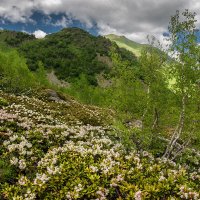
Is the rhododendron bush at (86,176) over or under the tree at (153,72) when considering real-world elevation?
under

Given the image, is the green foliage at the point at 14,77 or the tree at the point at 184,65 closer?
the tree at the point at 184,65

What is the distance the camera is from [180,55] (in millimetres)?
18203

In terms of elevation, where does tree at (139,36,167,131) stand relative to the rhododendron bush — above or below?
above

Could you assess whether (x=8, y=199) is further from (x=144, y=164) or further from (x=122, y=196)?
(x=144, y=164)

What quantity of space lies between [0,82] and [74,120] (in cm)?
2591

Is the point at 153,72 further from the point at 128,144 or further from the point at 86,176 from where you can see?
the point at 86,176

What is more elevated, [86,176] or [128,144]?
[128,144]

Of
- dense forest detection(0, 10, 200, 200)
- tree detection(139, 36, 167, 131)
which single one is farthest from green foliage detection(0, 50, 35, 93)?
tree detection(139, 36, 167, 131)

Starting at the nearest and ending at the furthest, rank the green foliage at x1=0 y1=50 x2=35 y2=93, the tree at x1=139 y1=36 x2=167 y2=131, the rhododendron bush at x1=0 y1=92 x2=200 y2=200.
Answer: the rhododendron bush at x1=0 y1=92 x2=200 y2=200, the tree at x1=139 y1=36 x2=167 y2=131, the green foliage at x1=0 y1=50 x2=35 y2=93

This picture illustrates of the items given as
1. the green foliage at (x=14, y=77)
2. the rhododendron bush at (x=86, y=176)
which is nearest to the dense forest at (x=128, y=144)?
the rhododendron bush at (x=86, y=176)

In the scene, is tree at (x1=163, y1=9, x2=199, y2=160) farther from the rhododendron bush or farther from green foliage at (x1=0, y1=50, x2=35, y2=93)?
green foliage at (x1=0, y1=50, x2=35, y2=93)

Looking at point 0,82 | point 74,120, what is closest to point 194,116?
point 74,120

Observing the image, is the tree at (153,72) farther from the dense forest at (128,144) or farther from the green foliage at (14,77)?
the green foliage at (14,77)

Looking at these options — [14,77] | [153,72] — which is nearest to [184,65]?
[153,72]
